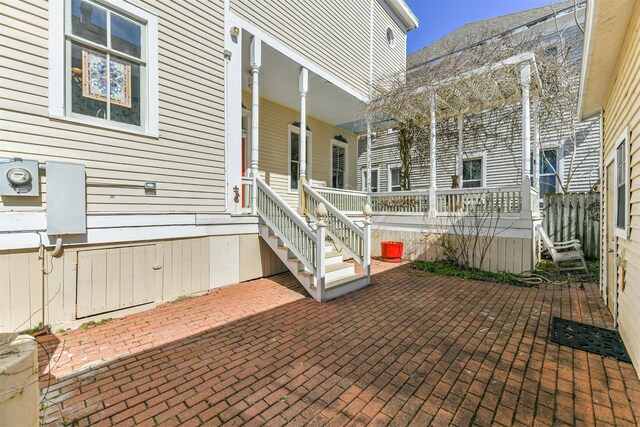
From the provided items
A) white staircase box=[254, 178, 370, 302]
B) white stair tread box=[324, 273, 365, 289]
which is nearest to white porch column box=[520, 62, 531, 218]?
white staircase box=[254, 178, 370, 302]

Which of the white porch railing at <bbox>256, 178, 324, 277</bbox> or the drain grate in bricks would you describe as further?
the white porch railing at <bbox>256, 178, 324, 277</bbox>

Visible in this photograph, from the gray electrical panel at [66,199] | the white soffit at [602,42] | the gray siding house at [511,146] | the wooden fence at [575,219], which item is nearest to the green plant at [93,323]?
the gray electrical panel at [66,199]

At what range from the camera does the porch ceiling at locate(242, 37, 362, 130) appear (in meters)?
6.89

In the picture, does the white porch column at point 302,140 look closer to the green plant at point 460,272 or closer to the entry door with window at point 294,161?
the entry door with window at point 294,161

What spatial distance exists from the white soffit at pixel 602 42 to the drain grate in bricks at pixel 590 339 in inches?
133

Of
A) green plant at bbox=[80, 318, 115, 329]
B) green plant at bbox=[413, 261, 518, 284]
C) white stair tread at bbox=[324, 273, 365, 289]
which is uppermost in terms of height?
white stair tread at bbox=[324, 273, 365, 289]

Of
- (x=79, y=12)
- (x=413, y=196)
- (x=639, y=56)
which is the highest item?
(x=79, y=12)

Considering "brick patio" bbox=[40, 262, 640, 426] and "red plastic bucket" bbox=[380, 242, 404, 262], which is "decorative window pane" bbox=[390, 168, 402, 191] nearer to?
"red plastic bucket" bbox=[380, 242, 404, 262]

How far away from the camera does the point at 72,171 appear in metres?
3.73

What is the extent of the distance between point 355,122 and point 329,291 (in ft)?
25.8

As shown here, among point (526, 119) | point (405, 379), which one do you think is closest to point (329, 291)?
point (405, 379)

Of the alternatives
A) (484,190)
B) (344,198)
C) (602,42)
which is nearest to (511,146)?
(484,190)

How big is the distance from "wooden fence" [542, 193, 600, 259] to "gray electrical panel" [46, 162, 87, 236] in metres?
10.9

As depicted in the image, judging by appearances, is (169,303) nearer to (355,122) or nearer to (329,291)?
(329,291)
